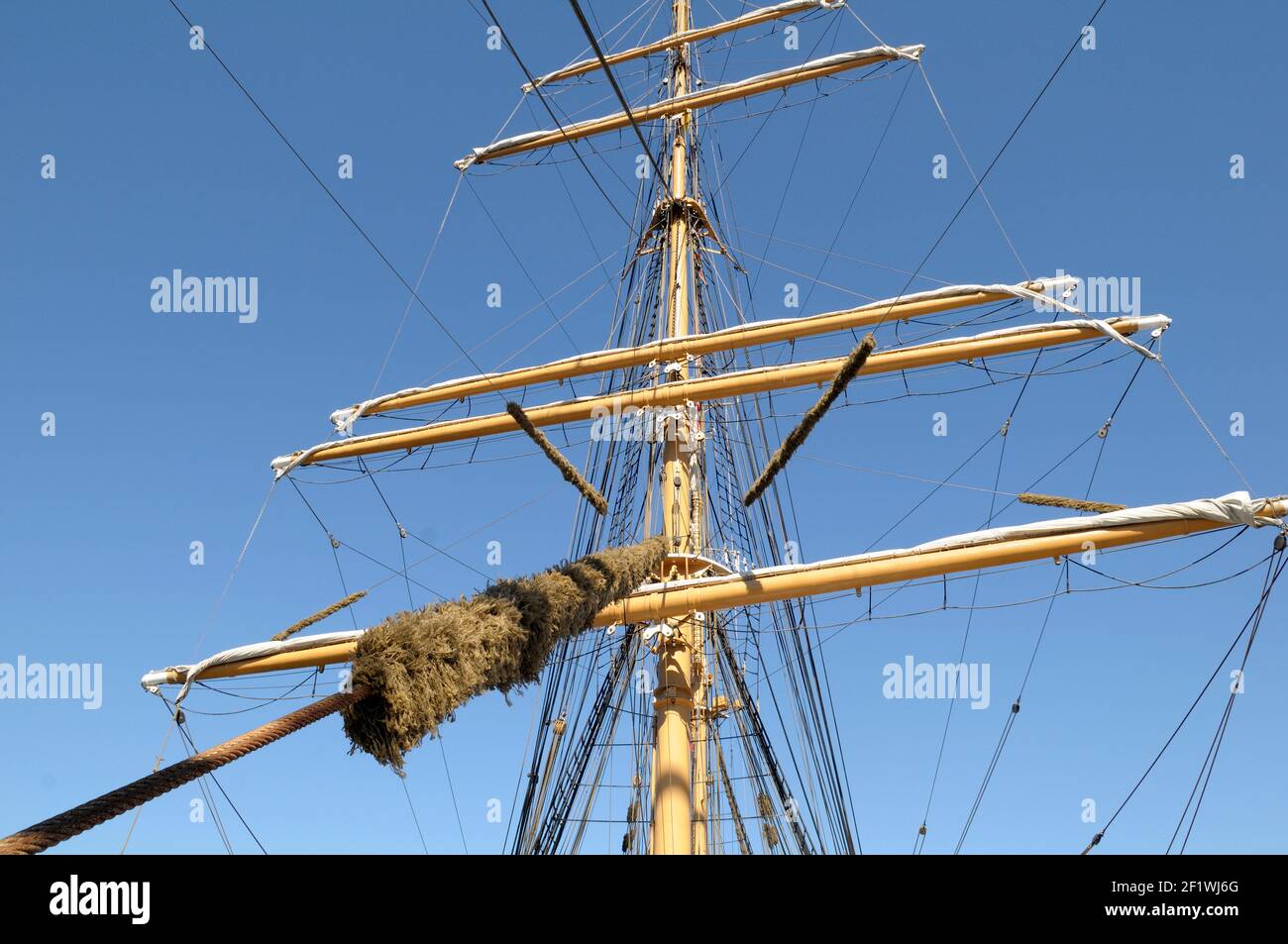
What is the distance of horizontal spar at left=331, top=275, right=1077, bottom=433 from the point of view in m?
12.8

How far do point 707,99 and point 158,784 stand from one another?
16.8m

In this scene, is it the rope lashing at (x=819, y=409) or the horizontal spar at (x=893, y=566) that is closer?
the rope lashing at (x=819, y=409)

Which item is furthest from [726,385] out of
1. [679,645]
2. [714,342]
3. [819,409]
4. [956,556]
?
[819,409]

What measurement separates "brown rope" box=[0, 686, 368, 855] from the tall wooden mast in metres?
7.91

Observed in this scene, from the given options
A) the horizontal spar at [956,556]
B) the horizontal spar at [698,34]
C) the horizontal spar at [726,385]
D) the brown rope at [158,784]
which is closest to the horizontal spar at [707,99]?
the horizontal spar at [698,34]

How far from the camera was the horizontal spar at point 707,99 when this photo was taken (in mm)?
15984

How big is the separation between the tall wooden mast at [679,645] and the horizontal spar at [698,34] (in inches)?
137

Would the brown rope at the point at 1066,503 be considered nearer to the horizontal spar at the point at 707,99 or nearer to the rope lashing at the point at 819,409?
the rope lashing at the point at 819,409

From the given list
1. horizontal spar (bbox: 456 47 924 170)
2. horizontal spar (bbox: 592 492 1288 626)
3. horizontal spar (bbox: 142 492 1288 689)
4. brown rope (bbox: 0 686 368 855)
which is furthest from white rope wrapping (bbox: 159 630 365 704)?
horizontal spar (bbox: 456 47 924 170)

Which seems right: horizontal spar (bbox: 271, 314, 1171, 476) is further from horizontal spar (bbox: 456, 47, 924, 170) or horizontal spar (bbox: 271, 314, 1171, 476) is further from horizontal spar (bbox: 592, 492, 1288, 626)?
horizontal spar (bbox: 456, 47, 924, 170)

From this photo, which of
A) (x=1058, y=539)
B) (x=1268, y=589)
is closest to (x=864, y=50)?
(x=1058, y=539)

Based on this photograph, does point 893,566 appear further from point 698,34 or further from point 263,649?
point 698,34
